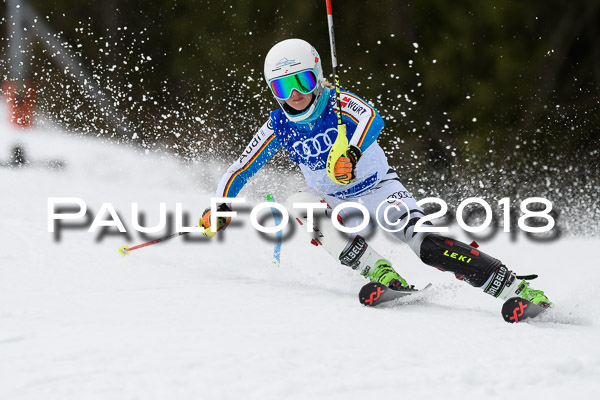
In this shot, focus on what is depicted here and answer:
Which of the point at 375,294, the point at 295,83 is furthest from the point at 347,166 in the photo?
the point at 375,294

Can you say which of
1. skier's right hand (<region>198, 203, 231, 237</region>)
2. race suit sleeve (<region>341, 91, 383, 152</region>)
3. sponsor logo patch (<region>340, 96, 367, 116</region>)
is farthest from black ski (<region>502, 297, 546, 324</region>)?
skier's right hand (<region>198, 203, 231, 237</region>)

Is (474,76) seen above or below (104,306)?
above

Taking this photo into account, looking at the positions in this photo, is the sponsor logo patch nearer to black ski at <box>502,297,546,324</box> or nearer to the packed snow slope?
the packed snow slope

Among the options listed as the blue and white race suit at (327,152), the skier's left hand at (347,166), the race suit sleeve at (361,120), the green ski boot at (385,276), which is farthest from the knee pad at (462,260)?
the race suit sleeve at (361,120)

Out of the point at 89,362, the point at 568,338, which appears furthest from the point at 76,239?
the point at 568,338

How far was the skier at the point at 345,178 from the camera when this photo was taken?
10.5ft

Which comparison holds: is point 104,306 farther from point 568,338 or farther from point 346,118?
point 568,338

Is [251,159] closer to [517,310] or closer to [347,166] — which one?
[347,166]

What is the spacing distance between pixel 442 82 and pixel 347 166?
8829 millimetres

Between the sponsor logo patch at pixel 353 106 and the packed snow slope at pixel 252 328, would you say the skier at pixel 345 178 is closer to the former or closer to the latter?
the sponsor logo patch at pixel 353 106

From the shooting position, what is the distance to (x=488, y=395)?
1983 mm

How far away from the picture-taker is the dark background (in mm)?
11008

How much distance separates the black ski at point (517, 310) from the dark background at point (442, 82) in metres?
7.46

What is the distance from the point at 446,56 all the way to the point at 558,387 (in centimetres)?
1013
